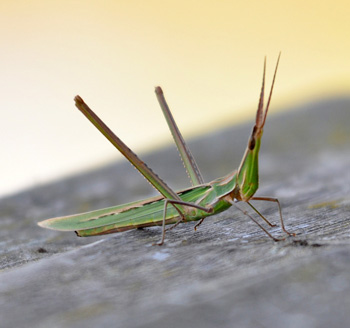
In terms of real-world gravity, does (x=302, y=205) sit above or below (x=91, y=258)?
below

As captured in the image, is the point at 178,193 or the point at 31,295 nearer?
the point at 31,295

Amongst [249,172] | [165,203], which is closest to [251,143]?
[249,172]

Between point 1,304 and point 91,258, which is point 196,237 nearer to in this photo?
point 91,258

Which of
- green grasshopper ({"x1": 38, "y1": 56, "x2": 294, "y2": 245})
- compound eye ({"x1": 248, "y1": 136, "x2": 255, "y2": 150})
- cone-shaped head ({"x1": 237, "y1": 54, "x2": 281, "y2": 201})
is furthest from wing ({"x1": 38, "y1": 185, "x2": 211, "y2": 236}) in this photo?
compound eye ({"x1": 248, "y1": 136, "x2": 255, "y2": 150})

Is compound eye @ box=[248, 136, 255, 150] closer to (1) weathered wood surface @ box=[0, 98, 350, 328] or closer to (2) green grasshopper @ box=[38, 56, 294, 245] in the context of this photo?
(2) green grasshopper @ box=[38, 56, 294, 245]

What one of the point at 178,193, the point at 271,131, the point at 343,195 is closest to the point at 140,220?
the point at 178,193

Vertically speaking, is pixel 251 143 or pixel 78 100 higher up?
pixel 78 100

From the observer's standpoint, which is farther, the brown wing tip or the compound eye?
the brown wing tip

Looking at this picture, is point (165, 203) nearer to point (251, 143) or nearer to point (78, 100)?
point (251, 143)
